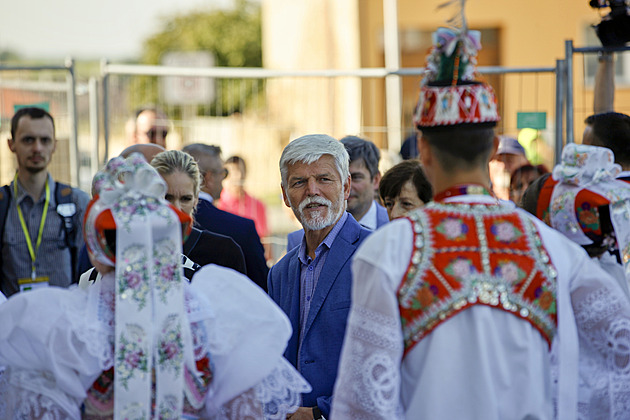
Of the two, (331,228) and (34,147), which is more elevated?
(34,147)

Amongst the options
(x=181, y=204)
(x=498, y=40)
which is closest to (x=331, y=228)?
(x=181, y=204)

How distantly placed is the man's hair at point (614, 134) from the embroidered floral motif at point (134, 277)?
7.72 feet

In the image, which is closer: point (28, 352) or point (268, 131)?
point (28, 352)

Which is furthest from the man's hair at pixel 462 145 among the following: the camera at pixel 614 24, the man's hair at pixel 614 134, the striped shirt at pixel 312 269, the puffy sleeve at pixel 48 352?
the camera at pixel 614 24

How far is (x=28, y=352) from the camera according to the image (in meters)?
2.55

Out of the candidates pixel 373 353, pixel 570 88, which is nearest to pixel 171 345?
pixel 373 353

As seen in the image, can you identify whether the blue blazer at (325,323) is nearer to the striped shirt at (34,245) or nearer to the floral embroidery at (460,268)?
the floral embroidery at (460,268)

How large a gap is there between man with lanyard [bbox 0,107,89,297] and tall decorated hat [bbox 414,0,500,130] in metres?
3.99

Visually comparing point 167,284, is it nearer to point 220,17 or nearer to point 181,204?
point 181,204

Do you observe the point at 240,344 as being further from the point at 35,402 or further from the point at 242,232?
the point at 242,232

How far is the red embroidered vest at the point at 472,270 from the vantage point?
2.48 metres

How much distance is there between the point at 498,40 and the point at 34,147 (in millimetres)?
12397

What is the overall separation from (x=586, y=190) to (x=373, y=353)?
1.19 meters

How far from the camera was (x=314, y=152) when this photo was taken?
389cm
